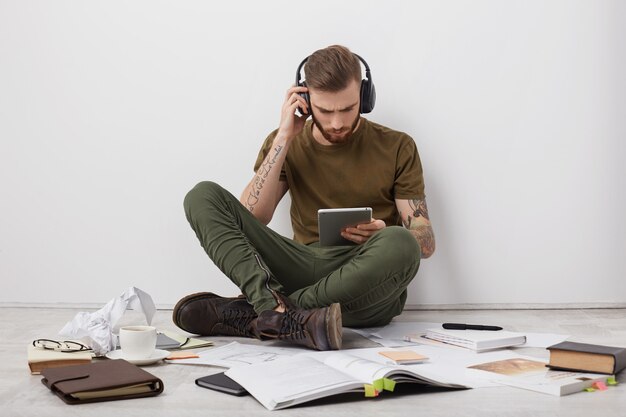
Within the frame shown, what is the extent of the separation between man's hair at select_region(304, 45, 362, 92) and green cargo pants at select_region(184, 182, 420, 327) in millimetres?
489

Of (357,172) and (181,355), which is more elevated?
(357,172)

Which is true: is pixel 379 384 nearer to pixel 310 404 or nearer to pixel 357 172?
pixel 310 404

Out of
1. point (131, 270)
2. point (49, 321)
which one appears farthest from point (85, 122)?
point (49, 321)

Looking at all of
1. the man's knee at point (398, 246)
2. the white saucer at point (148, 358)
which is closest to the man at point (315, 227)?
the man's knee at point (398, 246)

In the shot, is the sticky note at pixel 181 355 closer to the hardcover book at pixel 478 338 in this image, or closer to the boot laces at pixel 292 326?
the boot laces at pixel 292 326

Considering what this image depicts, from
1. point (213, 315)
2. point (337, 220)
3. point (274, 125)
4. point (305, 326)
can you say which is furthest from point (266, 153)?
point (305, 326)

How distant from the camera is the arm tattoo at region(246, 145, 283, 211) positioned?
8.80 feet

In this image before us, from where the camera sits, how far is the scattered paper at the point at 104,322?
Answer: 2.10 m

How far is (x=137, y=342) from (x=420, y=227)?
3.53ft

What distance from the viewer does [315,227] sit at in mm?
2791

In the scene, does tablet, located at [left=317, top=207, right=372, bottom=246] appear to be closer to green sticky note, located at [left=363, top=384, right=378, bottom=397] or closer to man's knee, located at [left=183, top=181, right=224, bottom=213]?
man's knee, located at [left=183, top=181, right=224, bottom=213]

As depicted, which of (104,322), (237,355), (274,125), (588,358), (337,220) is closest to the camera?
(588,358)

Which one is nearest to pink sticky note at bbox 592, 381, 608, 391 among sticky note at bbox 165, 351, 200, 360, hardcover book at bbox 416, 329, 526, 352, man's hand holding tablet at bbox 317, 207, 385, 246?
hardcover book at bbox 416, 329, 526, 352

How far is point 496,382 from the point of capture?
1.75 meters
